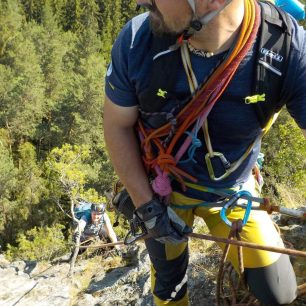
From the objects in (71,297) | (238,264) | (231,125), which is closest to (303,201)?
(71,297)

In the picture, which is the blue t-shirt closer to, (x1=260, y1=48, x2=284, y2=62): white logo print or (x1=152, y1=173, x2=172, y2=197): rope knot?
(x1=260, y1=48, x2=284, y2=62): white logo print

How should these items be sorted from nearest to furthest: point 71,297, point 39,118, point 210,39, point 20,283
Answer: point 210,39 < point 71,297 < point 20,283 < point 39,118

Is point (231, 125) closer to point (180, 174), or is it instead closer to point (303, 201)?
point (180, 174)

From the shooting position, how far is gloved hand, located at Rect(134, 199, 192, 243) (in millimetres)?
2523

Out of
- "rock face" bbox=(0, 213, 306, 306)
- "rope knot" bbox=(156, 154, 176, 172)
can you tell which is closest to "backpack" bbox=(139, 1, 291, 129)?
Result: "rope knot" bbox=(156, 154, 176, 172)

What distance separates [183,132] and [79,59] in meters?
37.2

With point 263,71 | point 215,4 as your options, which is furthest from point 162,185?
point 215,4

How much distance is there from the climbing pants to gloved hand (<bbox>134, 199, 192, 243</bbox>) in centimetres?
17

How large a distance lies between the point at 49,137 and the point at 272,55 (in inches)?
1210

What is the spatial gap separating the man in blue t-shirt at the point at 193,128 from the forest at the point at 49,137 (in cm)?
1256

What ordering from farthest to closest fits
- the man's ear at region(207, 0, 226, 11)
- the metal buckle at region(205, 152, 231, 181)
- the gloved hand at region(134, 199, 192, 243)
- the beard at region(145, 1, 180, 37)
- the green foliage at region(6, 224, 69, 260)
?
the green foliage at region(6, 224, 69, 260) < the gloved hand at region(134, 199, 192, 243) < the metal buckle at region(205, 152, 231, 181) < the beard at region(145, 1, 180, 37) < the man's ear at region(207, 0, 226, 11)

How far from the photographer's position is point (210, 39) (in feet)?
6.70

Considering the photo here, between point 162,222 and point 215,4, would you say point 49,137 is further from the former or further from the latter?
point 215,4

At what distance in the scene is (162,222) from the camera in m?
2.52
